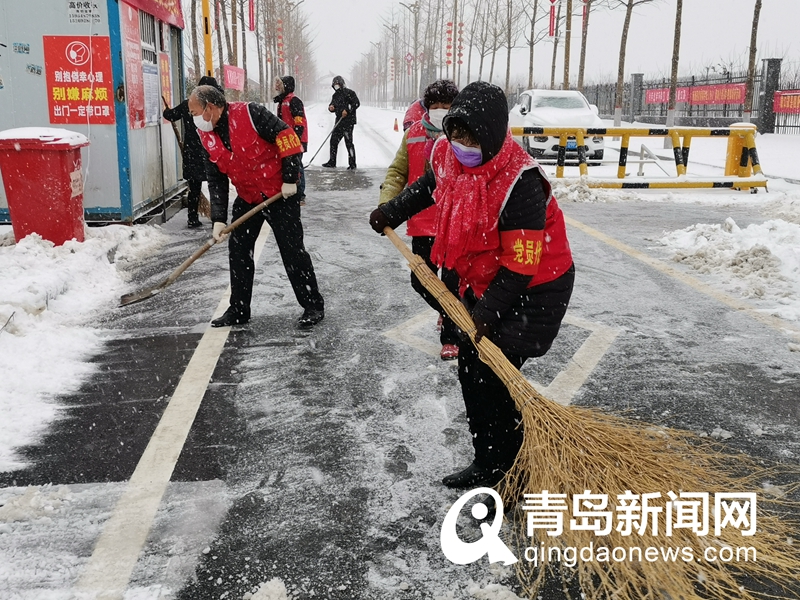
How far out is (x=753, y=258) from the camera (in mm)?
6328

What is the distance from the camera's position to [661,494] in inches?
97.0

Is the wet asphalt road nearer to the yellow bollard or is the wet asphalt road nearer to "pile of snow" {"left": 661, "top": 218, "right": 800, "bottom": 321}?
"pile of snow" {"left": 661, "top": 218, "right": 800, "bottom": 321}

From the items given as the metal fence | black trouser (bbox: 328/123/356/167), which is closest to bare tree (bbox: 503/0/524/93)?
the metal fence

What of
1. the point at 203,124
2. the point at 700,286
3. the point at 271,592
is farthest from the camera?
the point at 700,286

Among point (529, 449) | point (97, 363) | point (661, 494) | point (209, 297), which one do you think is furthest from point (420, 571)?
point (209, 297)

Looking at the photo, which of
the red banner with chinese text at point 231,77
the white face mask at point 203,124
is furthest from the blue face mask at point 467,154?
the red banner with chinese text at point 231,77

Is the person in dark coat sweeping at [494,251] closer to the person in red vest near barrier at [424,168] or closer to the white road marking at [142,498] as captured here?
the person in red vest near barrier at [424,168]

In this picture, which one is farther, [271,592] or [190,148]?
[190,148]

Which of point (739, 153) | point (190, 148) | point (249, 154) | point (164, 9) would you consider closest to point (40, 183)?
point (190, 148)

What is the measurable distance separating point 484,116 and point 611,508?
4.43ft

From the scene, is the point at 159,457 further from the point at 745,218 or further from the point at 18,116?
the point at 745,218

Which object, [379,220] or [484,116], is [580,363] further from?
[484,116]

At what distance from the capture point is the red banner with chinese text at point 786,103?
23.8 metres

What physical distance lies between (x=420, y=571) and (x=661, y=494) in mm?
843
